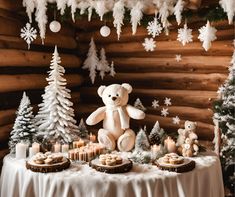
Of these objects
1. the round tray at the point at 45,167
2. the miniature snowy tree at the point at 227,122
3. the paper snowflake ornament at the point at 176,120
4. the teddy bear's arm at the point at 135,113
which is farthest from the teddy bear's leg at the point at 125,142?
the paper snowflake ornament at the point at 176,120

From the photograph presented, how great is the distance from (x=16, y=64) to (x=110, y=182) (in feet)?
7.90

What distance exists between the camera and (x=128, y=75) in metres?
6.30

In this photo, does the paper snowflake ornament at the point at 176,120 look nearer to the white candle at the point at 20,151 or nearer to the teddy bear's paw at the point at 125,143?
the teddy bear's paw at the point at 125,143

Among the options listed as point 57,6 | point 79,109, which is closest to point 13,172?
point 57,6

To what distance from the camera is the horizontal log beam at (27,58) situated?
4828 mm

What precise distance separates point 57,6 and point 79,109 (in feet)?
7.58

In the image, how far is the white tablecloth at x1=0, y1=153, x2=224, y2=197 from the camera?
138 inches

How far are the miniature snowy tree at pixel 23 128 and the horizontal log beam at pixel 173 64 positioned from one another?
2172 mm

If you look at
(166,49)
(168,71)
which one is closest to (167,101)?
(168,71)

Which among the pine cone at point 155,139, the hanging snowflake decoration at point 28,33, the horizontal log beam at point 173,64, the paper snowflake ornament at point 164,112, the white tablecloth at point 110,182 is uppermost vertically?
the hanging snowflake decoration at point 28,33

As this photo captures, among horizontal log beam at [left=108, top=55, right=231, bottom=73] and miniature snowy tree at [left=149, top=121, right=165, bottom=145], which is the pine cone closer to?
miniature snowy tree at [left=149, top=121, right=165, bottom=145]

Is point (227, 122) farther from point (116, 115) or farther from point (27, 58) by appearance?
point (27, 58)

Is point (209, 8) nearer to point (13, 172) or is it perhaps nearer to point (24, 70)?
point (24, 70)

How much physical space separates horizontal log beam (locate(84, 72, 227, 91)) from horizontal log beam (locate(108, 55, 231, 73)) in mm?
78
